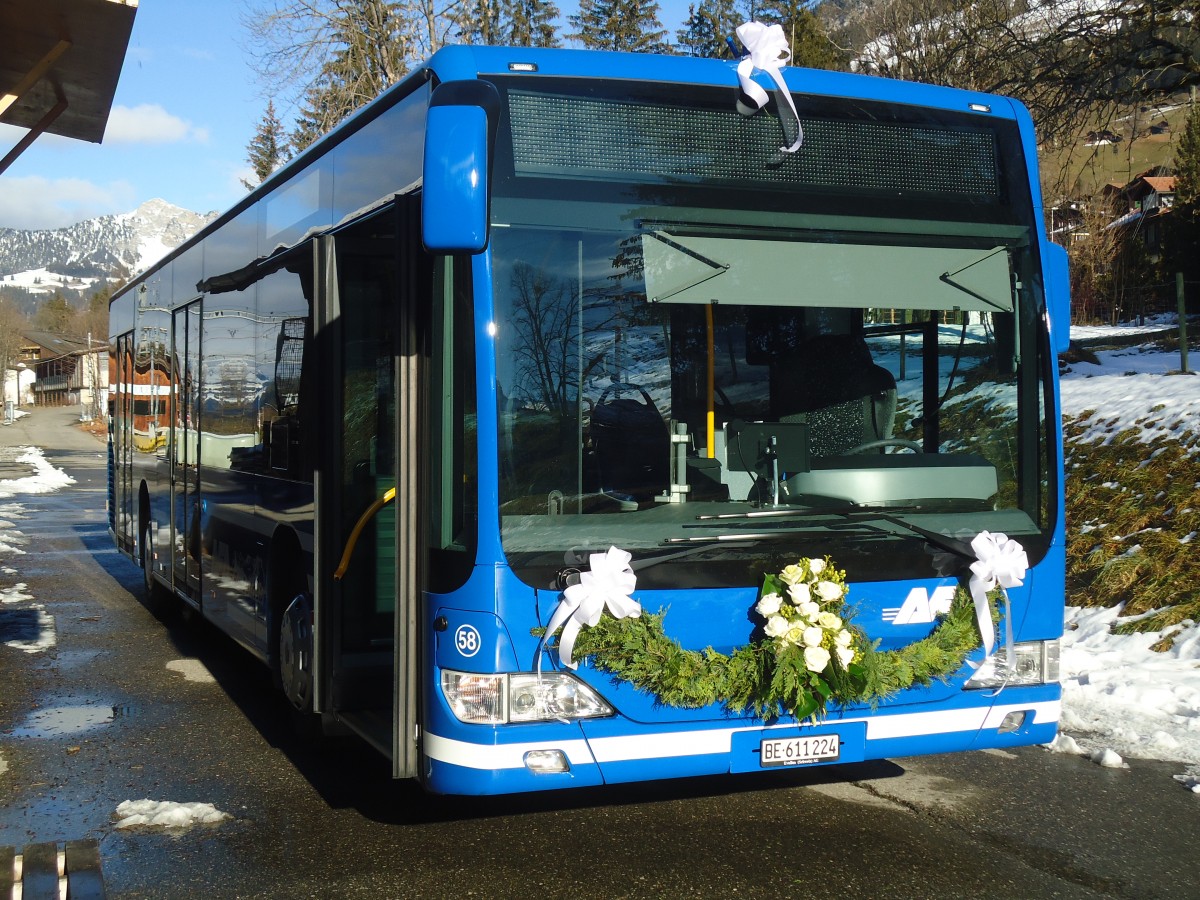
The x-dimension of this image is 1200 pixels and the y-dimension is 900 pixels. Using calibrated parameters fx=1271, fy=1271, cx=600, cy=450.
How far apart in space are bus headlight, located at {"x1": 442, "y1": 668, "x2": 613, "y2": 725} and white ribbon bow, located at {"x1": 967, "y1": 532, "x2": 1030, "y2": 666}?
1.53 m

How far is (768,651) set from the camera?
4703 millimetres

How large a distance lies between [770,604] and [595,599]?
67 cm

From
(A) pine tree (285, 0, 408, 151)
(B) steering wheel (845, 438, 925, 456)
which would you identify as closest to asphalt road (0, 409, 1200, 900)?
(B) steering wheel (845, 438, 925, 456)

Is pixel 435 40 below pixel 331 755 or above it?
above

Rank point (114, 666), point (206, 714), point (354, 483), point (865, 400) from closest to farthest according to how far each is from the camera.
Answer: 1. point (865, 400)
2. point (354, 483)
3. point (206, 714)
4. point (114, 666)

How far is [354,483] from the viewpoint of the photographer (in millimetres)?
5879

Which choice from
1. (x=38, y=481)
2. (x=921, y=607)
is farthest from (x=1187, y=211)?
(x=921, y=607)

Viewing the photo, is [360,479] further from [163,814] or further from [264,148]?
[264,148]

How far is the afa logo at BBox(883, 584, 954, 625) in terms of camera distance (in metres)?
4.95

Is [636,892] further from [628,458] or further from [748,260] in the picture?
[748,260]

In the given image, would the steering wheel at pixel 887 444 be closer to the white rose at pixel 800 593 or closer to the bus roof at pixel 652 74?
the white rose at pixel 800 593

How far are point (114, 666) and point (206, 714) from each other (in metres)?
1.97

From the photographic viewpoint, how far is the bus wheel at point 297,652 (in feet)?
20.4

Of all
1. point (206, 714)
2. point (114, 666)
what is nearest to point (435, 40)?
point (114, 666)
